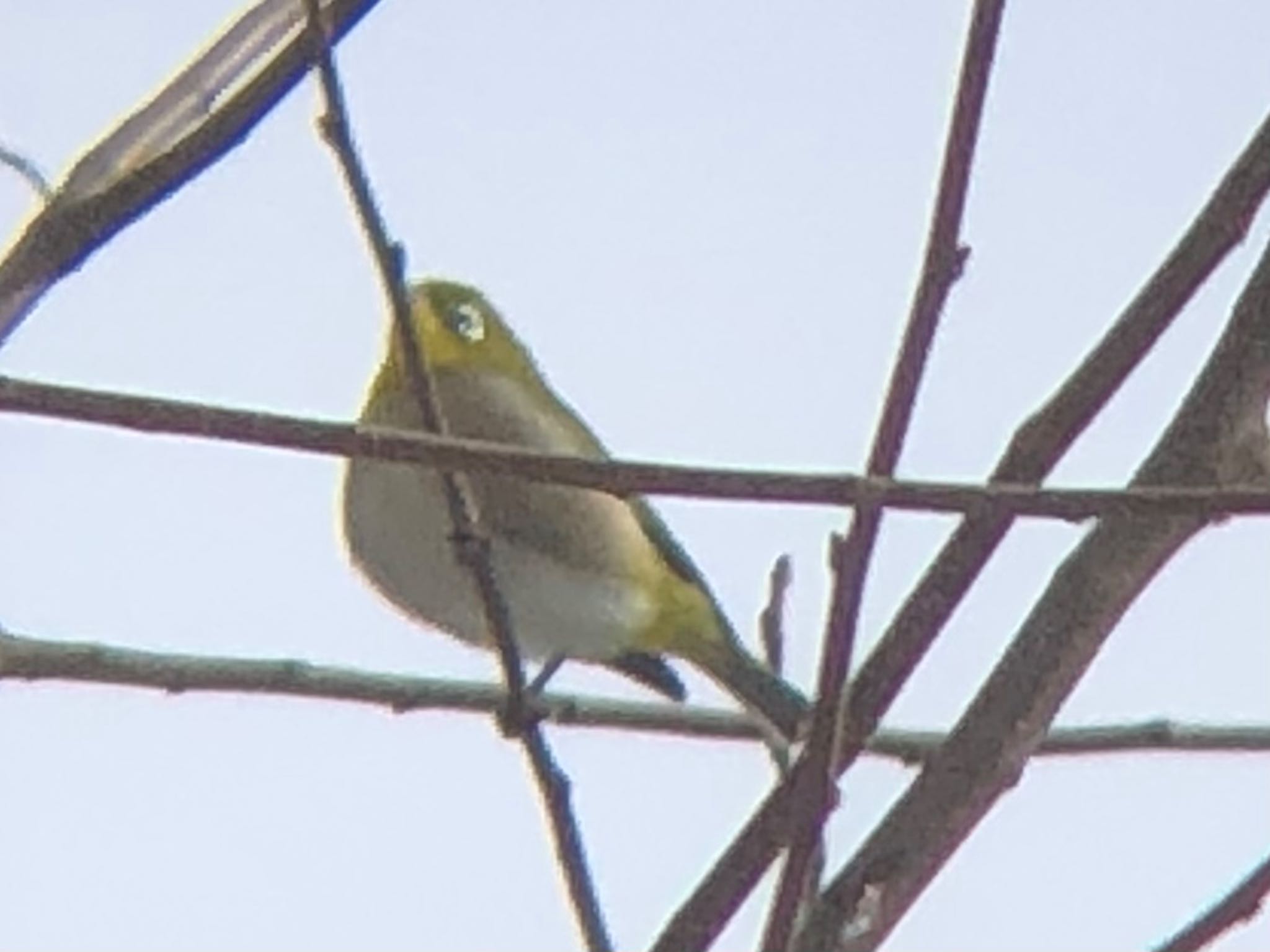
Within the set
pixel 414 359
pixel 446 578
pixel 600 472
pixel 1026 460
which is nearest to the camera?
pixel 600 472

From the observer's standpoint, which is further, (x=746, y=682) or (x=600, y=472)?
(x=746, y=682)

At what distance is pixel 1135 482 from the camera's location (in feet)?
3.87

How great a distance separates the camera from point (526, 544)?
10.7ft

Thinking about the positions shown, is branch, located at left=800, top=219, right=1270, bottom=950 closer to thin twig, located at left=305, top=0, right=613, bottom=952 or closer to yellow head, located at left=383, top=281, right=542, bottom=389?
thin twig, located at left=305, top=0, right=613, bottom=952

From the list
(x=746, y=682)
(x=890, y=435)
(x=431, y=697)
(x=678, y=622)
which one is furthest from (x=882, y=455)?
(x=678, y=622)

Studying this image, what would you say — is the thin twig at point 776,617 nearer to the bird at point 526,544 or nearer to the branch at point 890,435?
the branch at point 890,435

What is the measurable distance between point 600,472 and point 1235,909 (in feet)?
1.19

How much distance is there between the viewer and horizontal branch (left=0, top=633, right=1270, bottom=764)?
1628 mm

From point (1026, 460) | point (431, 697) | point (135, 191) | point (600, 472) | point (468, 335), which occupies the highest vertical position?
point (468, 335)

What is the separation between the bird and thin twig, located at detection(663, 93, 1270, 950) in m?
1.72

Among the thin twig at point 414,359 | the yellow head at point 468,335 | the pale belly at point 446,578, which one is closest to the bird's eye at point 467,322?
the yellow head at point 468,335

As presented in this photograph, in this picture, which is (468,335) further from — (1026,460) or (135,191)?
(1026,460)

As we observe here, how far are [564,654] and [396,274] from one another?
2.11 metres

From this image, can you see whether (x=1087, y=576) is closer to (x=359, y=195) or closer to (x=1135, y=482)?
(x=1135, y=482)
